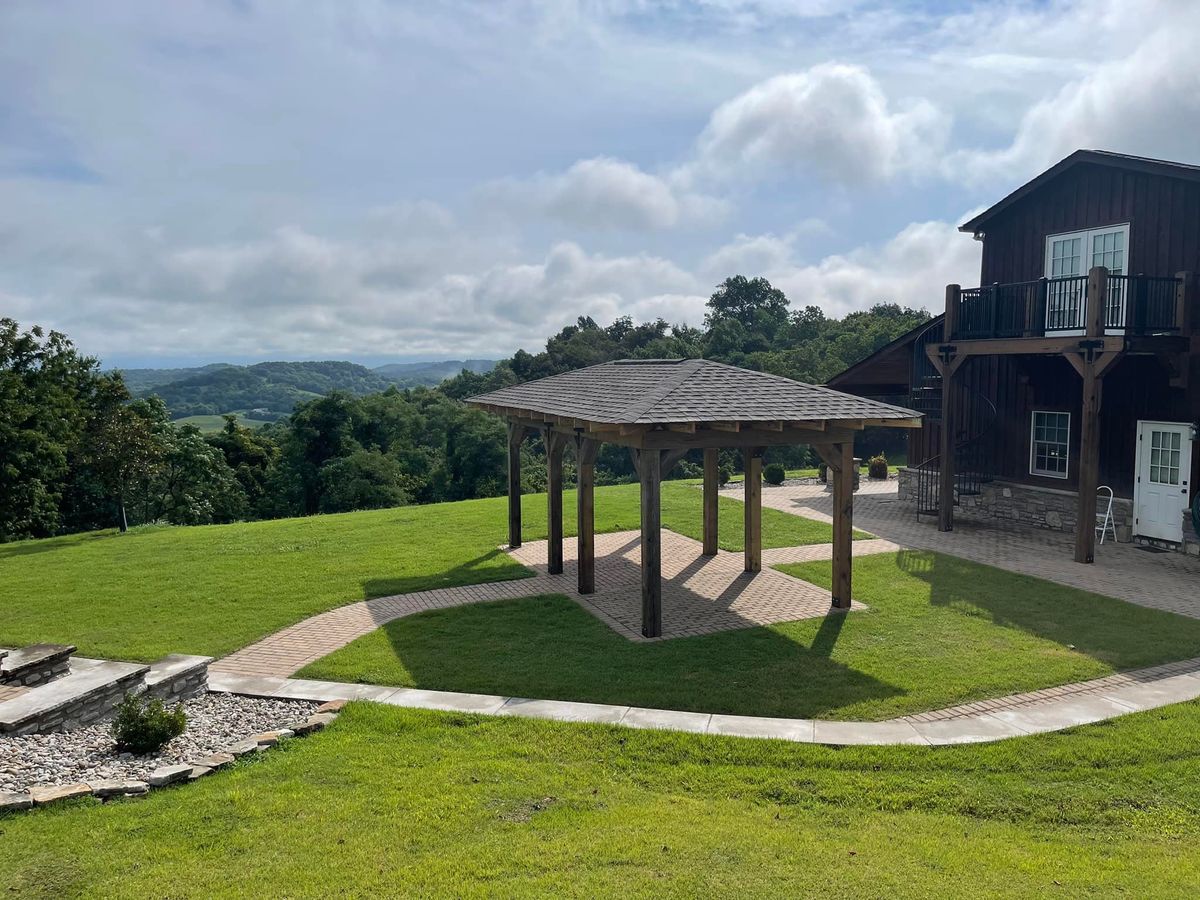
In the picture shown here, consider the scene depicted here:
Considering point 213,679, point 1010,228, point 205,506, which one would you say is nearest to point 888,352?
point 1010,228

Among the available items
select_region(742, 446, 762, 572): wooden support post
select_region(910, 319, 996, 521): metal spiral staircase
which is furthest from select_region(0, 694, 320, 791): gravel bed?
select_region(910, 319, 996, 521): metal spiral staircase

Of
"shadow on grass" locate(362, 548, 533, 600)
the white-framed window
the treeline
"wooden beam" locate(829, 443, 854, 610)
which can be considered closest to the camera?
"wooden beam" locate(829, 443, 854, 610)

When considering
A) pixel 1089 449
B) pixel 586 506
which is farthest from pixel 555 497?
pixel 1089 449

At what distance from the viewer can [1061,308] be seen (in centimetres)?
1541

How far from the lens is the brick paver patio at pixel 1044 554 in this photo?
12.1 metres

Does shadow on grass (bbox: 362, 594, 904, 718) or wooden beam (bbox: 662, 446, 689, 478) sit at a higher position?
Answer: wooden beam (bbox: 662, 446, 689, 478)

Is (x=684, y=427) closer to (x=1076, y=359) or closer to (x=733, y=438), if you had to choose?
(x=733, y=438)

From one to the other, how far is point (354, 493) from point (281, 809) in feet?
104

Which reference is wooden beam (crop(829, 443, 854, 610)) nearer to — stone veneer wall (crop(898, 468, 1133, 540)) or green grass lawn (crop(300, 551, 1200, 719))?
green grass lawn (crop(300, 551, 1200, 719))

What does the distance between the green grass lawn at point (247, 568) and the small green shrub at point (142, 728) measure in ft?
9.89

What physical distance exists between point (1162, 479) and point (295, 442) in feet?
114

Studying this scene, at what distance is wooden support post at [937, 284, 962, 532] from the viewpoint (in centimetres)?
1659

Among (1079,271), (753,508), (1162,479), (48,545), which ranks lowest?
(48,545)

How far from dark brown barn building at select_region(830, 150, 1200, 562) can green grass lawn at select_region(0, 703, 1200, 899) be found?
9095 mm
